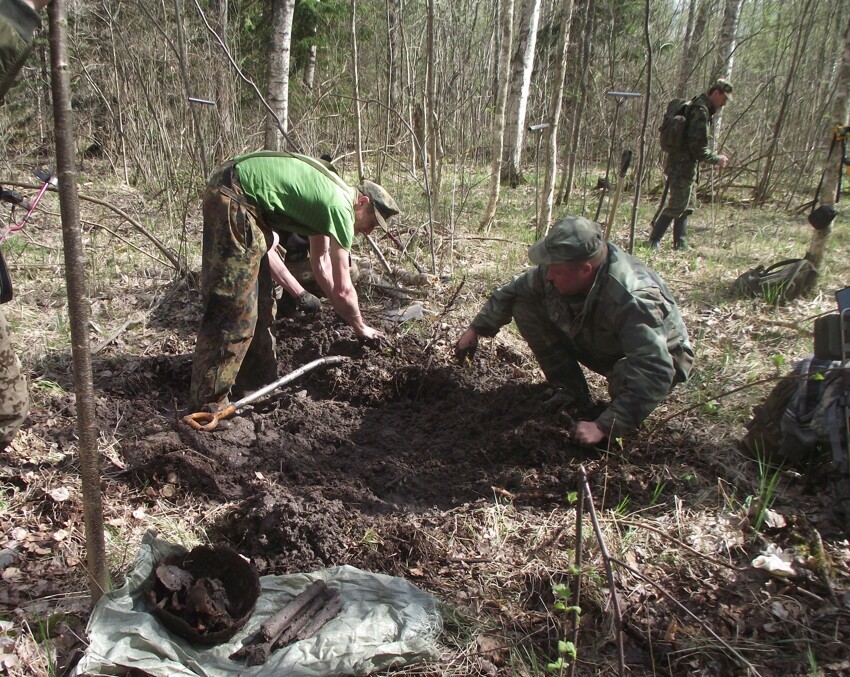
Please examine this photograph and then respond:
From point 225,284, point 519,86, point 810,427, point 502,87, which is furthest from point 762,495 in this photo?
point 519,86

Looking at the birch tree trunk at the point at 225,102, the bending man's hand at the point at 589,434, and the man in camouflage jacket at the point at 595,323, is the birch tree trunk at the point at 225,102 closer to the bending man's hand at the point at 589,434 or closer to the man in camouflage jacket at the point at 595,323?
the man in camouflage jacket at the point at 595,323

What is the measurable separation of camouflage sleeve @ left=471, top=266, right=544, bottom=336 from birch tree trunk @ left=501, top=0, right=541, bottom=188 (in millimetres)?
7544

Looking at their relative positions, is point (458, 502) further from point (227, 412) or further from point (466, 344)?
point (227, 412)

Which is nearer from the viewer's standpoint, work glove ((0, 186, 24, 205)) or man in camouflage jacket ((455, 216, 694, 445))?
work glove ((0, 186, 24, 205))

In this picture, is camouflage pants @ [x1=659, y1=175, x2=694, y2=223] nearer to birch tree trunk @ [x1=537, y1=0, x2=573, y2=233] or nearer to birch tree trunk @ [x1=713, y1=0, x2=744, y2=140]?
birch tree trunk @ [x1=537, y1=0, x2=573, y2=233]

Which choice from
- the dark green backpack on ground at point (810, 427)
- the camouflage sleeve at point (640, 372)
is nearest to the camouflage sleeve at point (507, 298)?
the camouflage sleeve at point (640, 372)

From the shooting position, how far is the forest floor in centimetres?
215

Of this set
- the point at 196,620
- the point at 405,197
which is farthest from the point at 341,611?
the point at 405,197

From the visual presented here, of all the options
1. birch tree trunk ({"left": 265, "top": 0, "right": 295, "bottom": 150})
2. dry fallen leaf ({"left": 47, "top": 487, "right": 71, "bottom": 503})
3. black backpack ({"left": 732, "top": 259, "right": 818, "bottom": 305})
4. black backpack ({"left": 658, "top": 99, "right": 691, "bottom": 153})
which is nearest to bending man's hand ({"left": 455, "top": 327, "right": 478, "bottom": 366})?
dry fallen leaf ({"left": 47, "top": 487, "right": 71, "bottom": 503})

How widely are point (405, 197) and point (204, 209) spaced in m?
5.41

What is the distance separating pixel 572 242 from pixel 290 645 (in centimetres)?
212

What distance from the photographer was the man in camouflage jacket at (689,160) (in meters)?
6.78

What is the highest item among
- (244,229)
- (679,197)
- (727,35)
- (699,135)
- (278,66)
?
(727,35)

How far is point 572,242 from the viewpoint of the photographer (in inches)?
116
